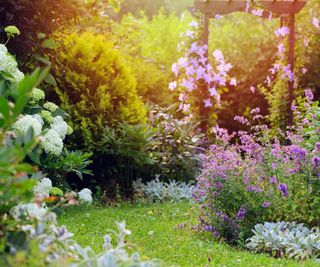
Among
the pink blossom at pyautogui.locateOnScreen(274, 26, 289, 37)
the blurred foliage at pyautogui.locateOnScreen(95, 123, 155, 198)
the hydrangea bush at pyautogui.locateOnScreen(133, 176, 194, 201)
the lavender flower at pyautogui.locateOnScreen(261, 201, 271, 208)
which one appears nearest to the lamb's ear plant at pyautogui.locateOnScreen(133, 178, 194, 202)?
the hydrangea bush at pyautogui.locateOnScreen(133, 176, 194, 201)

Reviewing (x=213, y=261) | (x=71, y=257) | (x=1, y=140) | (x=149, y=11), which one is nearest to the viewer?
(x=1, y=140)

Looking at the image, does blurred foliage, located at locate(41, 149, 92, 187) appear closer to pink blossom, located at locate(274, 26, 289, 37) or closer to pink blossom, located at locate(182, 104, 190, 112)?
pink blossom, located at locate(182, 104, 190, 112)

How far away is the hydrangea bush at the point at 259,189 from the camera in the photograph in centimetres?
501

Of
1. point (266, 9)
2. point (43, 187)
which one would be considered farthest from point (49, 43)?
Answer: point (266, 9)

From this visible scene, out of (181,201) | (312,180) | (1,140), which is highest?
(1,140)

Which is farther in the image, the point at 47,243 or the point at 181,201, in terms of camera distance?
the point at 181,201

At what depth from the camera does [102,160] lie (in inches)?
288

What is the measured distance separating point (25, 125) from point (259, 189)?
1881 mm

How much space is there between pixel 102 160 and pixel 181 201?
3.29 ft

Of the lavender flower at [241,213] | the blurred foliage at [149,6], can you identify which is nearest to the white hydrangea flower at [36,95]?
the lavender flower at [241,213]

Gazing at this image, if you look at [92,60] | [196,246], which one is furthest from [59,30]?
[196,246]

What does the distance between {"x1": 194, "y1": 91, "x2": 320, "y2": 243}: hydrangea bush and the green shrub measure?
2.15 m

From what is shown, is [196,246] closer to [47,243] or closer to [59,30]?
[47,243]

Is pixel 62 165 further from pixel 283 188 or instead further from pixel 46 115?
pixel 283 188
